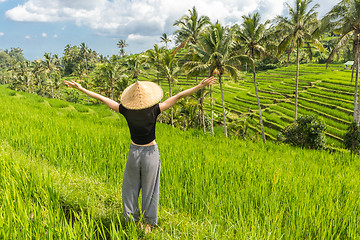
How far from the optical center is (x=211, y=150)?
551 cm

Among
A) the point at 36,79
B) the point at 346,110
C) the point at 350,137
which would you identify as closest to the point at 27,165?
the point at 350,137

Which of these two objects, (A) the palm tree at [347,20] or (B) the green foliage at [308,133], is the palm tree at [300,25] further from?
(B) the green foliage at [308,133]

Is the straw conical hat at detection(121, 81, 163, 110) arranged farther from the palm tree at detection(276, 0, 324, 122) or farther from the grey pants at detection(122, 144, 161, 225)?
the palm tree at detection(276, 0, 324, 122)

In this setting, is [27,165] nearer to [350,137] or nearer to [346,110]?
→ [350,137]

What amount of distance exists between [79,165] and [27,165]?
2.34ft

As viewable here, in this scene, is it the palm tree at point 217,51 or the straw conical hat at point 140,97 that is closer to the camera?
the straw conical hat at point 140,97

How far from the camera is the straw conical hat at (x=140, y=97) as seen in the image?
1950mm

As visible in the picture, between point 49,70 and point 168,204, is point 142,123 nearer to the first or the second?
point 168,204

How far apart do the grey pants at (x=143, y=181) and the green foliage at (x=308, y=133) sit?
54.1 ft

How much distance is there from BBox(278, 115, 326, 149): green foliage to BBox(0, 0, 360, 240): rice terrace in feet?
0.25

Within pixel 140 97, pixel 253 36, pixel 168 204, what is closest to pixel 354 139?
pixel 253 36

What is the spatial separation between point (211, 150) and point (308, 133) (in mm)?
13307

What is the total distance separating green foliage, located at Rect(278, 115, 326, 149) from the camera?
1481cm

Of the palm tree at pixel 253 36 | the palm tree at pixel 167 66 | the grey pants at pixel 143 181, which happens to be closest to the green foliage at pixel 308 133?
the palm tree at pixel 253 36
